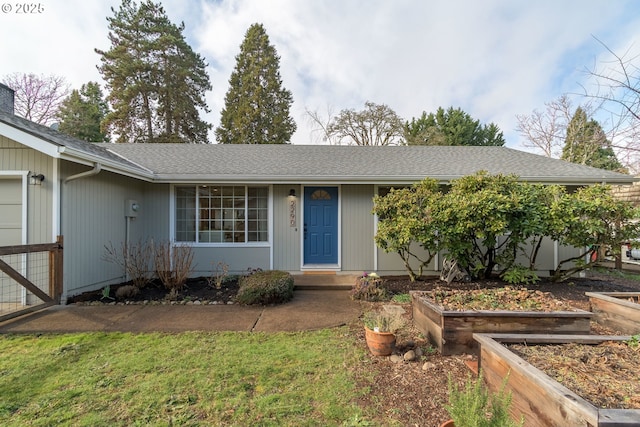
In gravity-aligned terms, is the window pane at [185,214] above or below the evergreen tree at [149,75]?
below

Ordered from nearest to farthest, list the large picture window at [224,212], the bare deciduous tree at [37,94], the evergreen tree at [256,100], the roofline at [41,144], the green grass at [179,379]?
the green grass at [179,379], the roofline at [41,144], the large picture window at [224,212], the bare deciduous tree at [37,94], the evergreen tree at [256,100]

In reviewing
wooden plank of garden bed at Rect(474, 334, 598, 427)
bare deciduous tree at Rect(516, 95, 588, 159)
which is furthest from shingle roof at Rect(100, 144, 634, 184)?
bare deciduous tree at Rect(516, 95, 588, 159)

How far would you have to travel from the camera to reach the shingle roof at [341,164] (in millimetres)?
6219

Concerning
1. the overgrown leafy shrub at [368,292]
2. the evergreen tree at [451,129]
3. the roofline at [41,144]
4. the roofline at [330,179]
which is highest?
the evergreen tree at [451,129]

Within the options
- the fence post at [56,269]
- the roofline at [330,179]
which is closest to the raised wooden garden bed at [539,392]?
the roofline at [330,179]

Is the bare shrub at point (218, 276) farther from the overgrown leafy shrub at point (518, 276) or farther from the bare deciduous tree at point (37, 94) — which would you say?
the bare deciduous tree at point (37, 94)

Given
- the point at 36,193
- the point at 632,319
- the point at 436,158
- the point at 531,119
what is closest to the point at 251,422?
the point at 632,319

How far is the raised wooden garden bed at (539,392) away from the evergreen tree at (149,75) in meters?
21.2

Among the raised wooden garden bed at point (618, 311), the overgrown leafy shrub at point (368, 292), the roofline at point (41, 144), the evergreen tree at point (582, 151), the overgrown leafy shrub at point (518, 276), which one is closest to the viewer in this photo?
the raised wooden garden bed at point (618, 311)

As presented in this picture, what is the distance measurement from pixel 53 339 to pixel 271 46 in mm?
22874

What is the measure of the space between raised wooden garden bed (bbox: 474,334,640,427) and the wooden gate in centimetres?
585

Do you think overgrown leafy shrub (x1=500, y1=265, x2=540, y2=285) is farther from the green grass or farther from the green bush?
the green bush

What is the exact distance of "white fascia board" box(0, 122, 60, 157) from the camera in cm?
418

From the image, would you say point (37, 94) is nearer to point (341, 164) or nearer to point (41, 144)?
point (41, 144)
